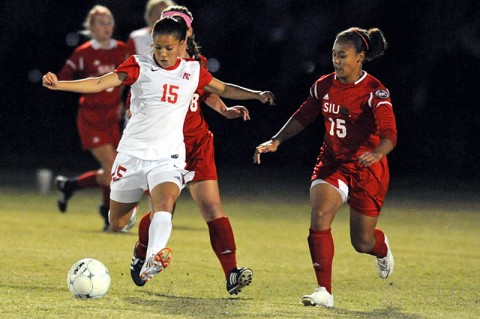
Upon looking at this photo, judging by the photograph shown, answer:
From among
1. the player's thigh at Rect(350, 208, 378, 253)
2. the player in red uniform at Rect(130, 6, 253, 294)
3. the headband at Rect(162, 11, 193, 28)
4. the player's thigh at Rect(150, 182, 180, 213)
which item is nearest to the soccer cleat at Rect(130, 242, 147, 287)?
the player in red uniform at Rect(130, 6, 253, 294)

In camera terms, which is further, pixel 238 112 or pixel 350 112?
pixel 238 112

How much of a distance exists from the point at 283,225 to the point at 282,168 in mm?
8152

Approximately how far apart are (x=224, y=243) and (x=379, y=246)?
1315mm

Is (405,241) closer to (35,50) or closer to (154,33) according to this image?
(154,33)

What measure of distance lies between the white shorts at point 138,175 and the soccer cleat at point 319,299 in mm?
1082

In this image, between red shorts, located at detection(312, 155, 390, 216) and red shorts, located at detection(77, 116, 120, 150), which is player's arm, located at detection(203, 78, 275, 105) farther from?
red shorts, located at detection(77, 116, 120, 150)

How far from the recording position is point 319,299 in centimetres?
680

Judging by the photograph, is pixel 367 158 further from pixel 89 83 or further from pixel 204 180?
pixel 89 83

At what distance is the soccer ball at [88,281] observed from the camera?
662 centimetres

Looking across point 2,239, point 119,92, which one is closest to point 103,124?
point 119,92

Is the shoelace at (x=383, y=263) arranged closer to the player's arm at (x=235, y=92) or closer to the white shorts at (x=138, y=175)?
the player's arm at (x=235, y=92)

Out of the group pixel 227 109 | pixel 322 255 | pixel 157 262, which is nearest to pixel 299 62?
pixel 227 109

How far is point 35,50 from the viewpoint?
21141mm

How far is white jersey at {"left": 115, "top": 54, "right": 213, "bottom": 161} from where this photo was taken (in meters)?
6.91
